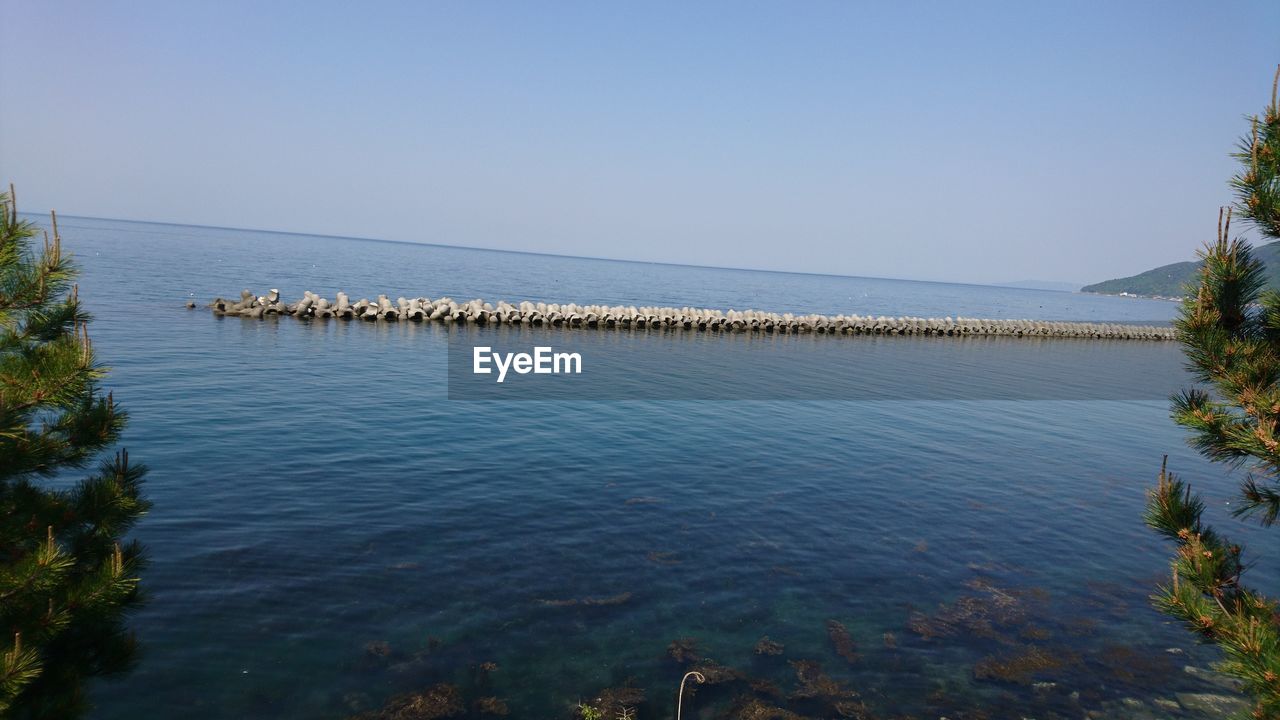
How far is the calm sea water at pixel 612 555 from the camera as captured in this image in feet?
28.2

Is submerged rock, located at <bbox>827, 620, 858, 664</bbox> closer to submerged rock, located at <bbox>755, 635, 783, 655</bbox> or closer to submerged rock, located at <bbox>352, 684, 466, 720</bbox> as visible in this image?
submerged rock, located at <bbox>755, 635, 783, 655</bbox>

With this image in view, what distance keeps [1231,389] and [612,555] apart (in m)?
9.05

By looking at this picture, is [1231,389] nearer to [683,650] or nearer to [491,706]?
[683,650]

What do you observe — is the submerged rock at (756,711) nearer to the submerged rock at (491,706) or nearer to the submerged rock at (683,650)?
the submerged rock at (683,650)

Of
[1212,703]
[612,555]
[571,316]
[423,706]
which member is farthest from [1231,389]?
[571,316]

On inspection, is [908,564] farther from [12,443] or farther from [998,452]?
[12,443]

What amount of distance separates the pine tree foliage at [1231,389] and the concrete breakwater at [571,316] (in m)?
42.2

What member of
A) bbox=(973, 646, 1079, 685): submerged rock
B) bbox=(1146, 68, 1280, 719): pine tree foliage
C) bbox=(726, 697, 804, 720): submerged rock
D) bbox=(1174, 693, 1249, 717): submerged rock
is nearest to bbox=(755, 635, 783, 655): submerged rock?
bbox=(726, 697, 804, 720): submerged rock

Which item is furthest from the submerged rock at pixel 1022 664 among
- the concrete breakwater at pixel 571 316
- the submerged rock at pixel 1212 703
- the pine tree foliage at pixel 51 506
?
the concrete breakwater at pixel 571 316

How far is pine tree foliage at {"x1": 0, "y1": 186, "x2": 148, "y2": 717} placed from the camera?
5.05 meters

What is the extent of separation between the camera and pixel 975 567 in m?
12.8

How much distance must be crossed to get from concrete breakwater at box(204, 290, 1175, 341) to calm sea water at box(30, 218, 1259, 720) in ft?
62.3

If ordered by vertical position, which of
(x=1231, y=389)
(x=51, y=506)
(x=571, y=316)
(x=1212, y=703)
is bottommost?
(x=1212, y=703)

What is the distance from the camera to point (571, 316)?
47125 mm
